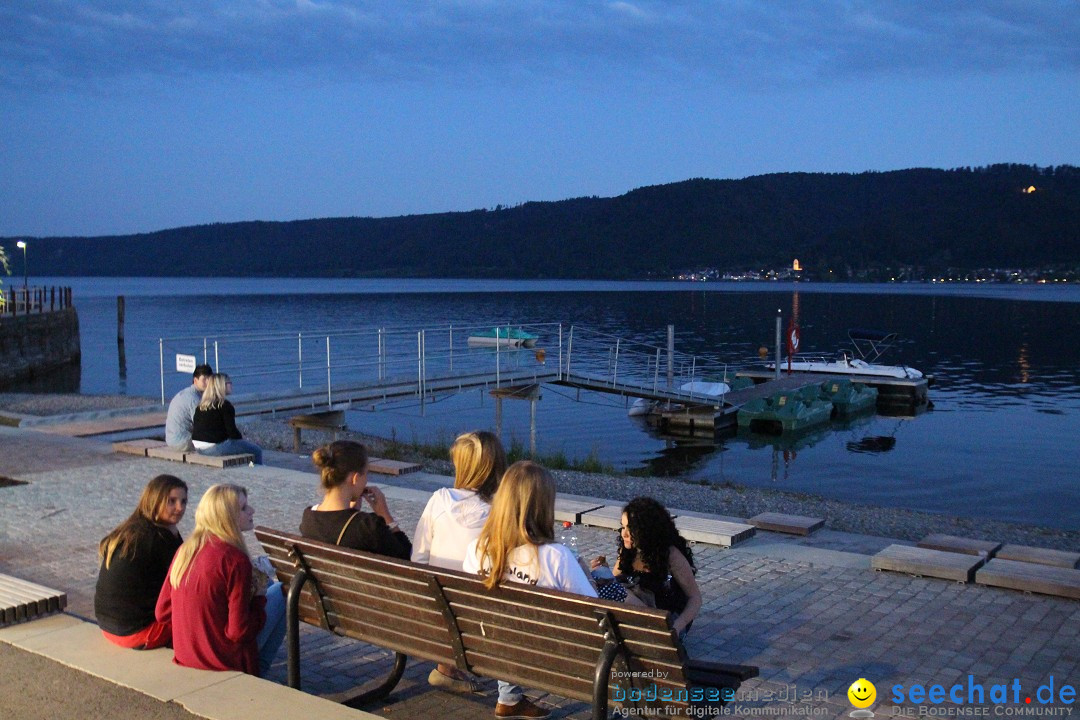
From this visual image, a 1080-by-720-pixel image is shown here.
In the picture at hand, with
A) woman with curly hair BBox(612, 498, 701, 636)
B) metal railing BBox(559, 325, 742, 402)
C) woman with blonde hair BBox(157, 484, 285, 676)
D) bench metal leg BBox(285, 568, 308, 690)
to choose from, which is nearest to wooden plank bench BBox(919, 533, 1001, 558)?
woman with curly hair BBox(612, 498, 701, 636)

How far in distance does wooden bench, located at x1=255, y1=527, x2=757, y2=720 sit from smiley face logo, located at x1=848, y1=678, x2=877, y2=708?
73 cm

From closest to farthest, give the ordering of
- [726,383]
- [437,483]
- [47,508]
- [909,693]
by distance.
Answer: [909,693] < [47,508] < [437,483] < [726,383]

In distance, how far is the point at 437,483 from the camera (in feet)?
36.7

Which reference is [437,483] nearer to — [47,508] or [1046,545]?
[47,508]

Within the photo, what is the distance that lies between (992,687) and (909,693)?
46 cm

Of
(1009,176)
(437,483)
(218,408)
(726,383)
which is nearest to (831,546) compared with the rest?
(437,483)

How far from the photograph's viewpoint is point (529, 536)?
4043 mm

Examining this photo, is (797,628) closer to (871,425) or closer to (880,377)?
(871,425)

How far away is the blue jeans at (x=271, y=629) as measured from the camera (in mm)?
4914

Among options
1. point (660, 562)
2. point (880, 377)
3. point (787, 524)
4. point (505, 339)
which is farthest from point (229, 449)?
point (505, 339)

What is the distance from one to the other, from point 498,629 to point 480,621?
0.10 metres

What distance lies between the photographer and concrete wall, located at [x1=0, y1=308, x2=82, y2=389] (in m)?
37.7

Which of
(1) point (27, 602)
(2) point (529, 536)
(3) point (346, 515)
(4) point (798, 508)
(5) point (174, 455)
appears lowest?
(4) point (798, 508)

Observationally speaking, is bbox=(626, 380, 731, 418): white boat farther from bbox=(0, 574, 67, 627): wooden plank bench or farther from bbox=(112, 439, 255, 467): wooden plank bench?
bbox=(0, 574, 67, 627): wooden plank bench
